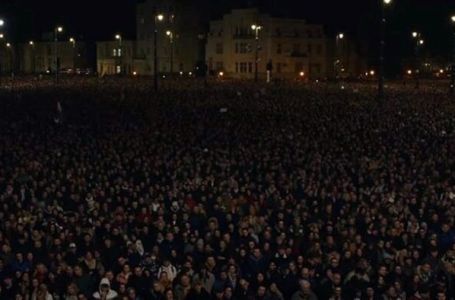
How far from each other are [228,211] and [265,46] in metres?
71.4

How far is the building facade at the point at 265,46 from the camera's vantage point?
285ft

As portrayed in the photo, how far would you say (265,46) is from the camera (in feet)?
285

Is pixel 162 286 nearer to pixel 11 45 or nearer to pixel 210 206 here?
pixel 210 206

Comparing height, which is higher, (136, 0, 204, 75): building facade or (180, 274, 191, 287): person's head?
(136, 0, 204, 75): building facade

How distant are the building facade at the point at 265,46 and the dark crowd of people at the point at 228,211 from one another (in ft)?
190

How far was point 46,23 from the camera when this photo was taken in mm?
134500

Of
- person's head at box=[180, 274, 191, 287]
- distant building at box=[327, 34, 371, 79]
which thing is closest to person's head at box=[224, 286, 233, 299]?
person's head at box=[180, 274, 191, 287]

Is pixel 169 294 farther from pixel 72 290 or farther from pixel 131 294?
pixel 72 290

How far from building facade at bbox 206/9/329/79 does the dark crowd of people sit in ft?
190

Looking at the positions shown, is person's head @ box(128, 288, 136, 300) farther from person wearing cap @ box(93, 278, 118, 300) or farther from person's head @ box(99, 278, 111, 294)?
person's head @ box(99, 278, 111, 294)

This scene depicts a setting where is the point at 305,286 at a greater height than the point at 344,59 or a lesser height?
lesser

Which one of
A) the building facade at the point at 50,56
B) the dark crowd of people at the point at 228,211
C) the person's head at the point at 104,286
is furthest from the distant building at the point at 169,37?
the person's head at the point at 104,286

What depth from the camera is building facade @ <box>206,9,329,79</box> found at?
86750 millimetres

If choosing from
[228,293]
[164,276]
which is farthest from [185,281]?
[228,293]
